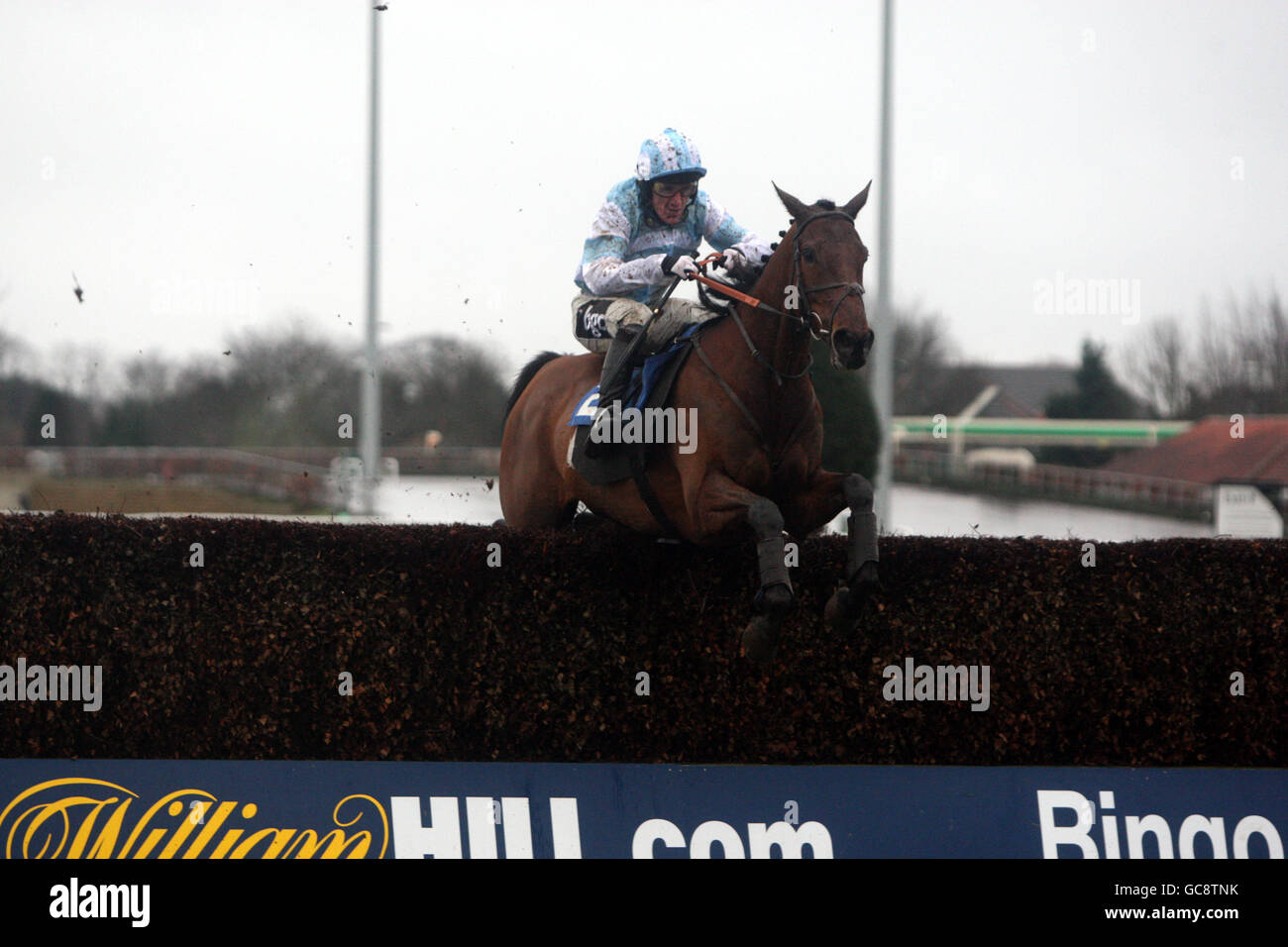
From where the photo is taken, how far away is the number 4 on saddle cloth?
604 cm

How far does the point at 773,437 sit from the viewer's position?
5.78m

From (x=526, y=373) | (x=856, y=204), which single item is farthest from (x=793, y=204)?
(x=526, y=373)

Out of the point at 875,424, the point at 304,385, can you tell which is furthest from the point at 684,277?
the point at 304,385

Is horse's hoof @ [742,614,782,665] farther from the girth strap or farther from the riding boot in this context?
the riding boot

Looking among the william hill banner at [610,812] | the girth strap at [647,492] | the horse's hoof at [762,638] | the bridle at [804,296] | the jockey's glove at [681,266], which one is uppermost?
the jockey's glove at [681,266]

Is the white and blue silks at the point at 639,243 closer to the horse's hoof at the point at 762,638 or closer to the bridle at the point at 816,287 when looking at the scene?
the bridle at the point at 816,287

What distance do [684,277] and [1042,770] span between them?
8.76 ft

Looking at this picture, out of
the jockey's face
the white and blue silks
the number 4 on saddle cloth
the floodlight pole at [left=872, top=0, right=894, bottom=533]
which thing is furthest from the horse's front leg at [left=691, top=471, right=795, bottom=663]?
the floodlight pole at [left=872, top=0, right=894, bottom=533]

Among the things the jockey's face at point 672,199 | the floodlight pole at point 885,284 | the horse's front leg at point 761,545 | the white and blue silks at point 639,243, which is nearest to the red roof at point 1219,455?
the floodlight pole at point 885,284

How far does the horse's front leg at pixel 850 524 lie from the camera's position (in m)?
5.39
